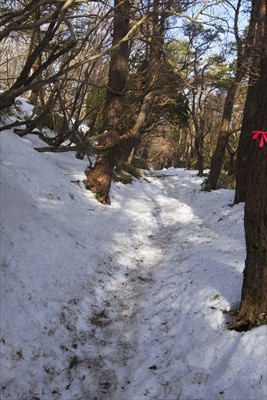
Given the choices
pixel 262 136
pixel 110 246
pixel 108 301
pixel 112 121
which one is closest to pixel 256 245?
pixel 262 136

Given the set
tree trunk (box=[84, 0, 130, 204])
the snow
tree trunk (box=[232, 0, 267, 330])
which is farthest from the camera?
tree trunk (box=[84, 0, 130, 204])

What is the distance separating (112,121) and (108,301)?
5.60 metres

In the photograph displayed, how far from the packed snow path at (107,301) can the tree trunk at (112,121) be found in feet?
2.20

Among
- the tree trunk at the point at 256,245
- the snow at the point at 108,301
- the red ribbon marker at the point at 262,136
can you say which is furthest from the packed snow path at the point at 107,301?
the red ribbon marker at the point at 262,136

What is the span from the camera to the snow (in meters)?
3.74

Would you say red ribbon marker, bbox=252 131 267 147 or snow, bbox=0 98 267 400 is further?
red ribbon marker, bbox=252 131 267 147

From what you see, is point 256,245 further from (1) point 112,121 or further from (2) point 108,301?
(1) point 112,121

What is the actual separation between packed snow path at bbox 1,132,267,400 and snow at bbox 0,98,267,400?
15 mm

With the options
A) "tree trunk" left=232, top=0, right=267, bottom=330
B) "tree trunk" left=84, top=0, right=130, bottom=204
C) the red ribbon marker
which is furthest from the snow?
the red ribbon marker

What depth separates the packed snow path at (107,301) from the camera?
374cm

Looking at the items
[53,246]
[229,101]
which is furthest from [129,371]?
[229,101]

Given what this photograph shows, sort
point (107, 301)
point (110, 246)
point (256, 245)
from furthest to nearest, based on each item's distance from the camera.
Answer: point (110, 246) → point (107, 301) → point (256, 245)

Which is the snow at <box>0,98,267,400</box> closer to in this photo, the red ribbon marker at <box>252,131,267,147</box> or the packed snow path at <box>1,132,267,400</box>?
the packed snow path at <box>1,132,267,400</box>

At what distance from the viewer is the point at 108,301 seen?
561 centimetres
